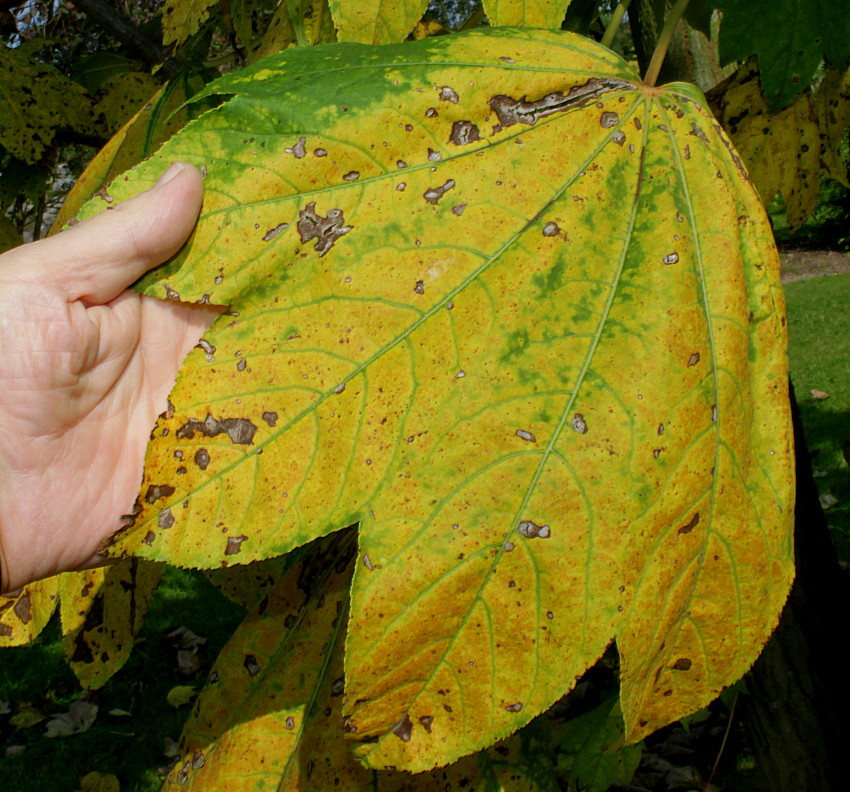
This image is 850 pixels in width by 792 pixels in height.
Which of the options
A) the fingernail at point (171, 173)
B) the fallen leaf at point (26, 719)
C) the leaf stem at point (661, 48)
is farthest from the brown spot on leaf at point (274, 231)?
the fallen leaf at point (26, 719)

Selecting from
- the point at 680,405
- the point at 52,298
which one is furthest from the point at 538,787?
the point at 52,298

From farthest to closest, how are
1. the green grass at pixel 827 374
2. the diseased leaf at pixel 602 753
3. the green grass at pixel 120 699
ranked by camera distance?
the green grass at pixel 827 374
the green grass at pixel 120 699
the diseased leaf at pixel 602 753

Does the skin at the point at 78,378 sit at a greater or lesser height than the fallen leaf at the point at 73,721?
greater

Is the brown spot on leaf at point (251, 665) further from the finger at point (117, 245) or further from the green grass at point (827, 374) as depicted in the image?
the green grass at point (827, 374)

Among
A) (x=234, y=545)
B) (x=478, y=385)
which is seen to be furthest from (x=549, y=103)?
(x=234, y=545)

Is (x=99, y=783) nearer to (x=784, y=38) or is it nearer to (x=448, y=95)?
(x=448, y=95)

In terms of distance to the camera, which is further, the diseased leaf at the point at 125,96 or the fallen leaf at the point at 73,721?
the fallen leaf at the point at 73,721

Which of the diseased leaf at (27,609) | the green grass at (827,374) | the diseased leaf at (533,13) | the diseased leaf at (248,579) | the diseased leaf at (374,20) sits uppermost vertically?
the diseased leaf at (374,20)
